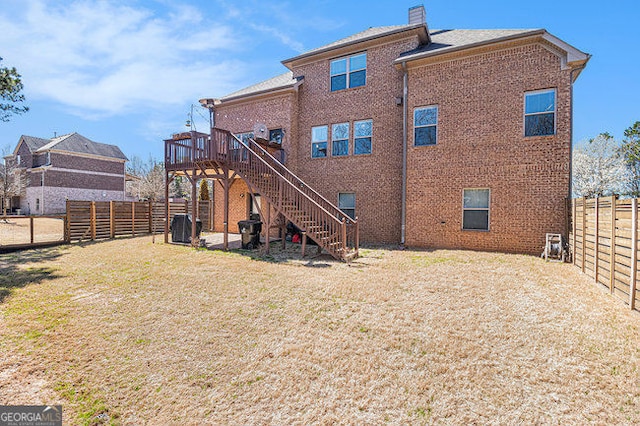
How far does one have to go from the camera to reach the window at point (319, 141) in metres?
13.5

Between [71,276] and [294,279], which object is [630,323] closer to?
[294,279]

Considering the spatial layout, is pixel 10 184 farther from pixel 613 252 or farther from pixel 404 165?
pixel 613 252

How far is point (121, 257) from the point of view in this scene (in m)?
9.14

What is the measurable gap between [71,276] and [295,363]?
684cm

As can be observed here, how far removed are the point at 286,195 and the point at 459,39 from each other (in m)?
9.10

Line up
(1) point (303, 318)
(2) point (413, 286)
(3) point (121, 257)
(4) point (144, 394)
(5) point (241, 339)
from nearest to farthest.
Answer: (4) point (144, 394)
(5) point (241, 339)
(1) point (303, 318)
(2) point (413, 286)
(3) point (121, 257)

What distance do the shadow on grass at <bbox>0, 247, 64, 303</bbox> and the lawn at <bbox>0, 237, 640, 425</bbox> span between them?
0.37 feet

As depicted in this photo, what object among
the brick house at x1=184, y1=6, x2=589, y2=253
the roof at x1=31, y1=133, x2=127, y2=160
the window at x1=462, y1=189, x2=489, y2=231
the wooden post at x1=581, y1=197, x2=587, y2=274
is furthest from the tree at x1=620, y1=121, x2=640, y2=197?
the roof at x1=31, y1=133, x2=127, y2=160

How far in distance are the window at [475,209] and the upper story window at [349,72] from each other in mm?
6574

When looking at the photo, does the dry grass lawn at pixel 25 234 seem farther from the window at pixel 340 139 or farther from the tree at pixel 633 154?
the tree at pixel 633 154

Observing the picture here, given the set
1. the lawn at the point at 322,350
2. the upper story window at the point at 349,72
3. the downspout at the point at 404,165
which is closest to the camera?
the lawn at the point at 322,350

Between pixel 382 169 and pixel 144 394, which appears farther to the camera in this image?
pixel 382 169

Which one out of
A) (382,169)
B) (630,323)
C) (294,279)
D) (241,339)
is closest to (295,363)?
(241,339)

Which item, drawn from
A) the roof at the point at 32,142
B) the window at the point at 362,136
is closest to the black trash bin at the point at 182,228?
the window at the point at 362,136
